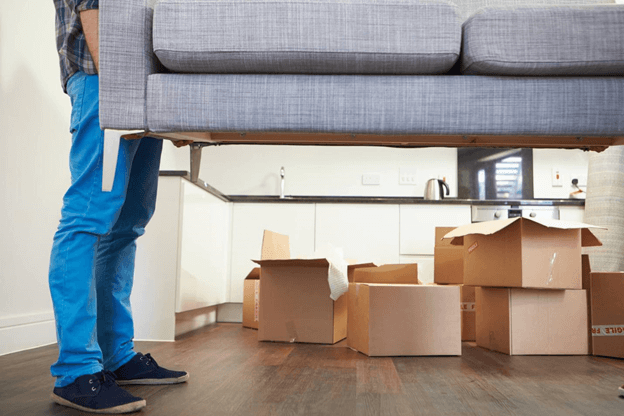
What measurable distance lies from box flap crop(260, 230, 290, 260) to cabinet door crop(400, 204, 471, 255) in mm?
879

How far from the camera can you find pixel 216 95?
38.8 inches

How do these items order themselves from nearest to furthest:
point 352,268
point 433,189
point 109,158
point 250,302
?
point 109,158 < point 352,268 < point 250,302 < point 433,189

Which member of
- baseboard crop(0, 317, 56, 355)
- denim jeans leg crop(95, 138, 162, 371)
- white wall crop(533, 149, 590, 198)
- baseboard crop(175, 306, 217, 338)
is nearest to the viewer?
denim jeans leg crop(95, 138, 162, 371)

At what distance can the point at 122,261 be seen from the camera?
136 cm

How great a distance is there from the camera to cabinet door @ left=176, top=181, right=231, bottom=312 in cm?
232

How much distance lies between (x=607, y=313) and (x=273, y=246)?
1381 mm

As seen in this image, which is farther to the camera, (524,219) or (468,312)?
(468,312)

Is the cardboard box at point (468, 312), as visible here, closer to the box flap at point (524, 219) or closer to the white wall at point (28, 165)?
the box flap at point (524, 219)

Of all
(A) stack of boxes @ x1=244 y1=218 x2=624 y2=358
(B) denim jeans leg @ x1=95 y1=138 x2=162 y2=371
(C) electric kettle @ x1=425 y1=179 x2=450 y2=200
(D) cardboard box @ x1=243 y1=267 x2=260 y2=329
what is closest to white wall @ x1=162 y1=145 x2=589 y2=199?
(C) electric kettle @ x1=425 y1=179 x2=450 y2=200

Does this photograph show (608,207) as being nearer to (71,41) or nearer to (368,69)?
(368,69)

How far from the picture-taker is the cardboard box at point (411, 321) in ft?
6.37

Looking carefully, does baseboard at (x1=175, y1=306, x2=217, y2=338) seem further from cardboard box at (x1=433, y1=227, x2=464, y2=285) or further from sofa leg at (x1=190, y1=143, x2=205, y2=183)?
cardboard box at (x1=433, y1=227, x2=464, y2=285)

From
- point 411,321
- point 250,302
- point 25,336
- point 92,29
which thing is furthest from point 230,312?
point 92,29

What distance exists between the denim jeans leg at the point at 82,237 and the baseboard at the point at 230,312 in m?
2.24
